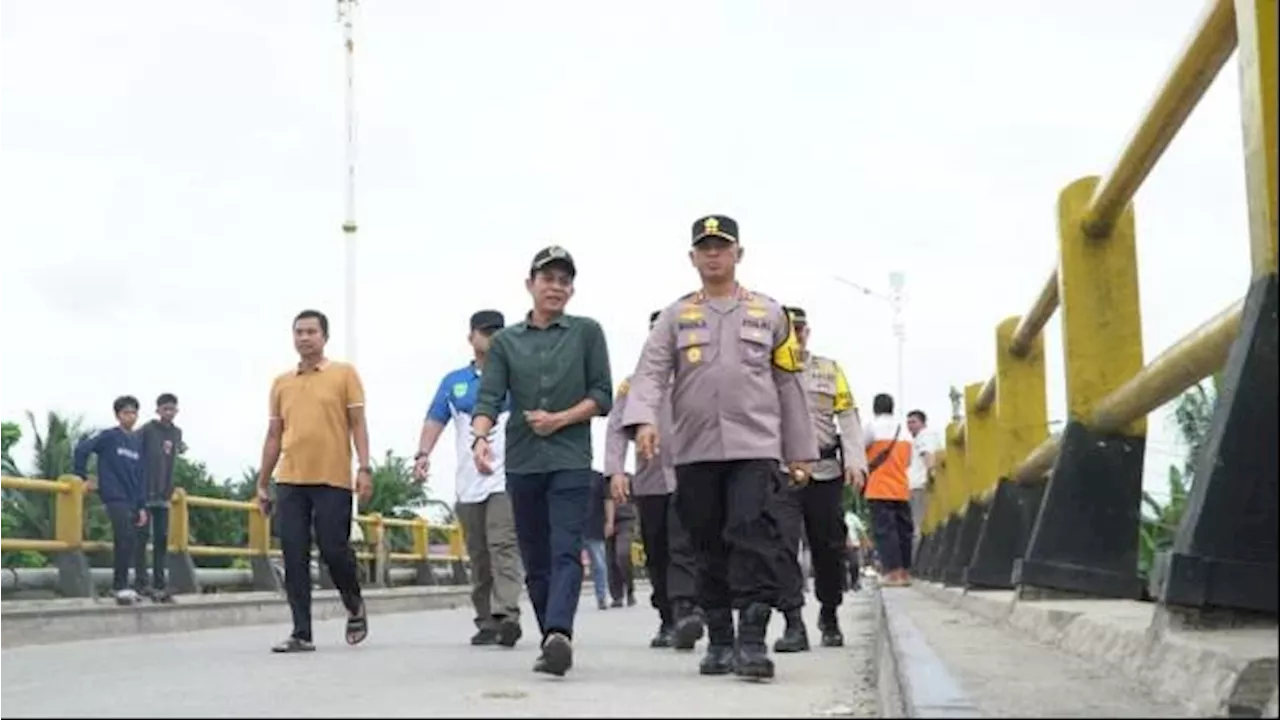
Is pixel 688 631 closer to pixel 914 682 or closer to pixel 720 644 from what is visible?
pixel 720 644

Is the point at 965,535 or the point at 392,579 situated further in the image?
the point at 392,579

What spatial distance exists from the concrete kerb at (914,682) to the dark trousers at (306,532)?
11.5ft

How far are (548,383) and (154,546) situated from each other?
8991mm

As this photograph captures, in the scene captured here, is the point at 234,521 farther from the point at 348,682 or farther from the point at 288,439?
the point at 348,682

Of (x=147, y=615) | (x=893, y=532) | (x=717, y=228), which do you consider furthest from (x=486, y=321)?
(x=893, y=532)

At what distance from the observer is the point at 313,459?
9625mm

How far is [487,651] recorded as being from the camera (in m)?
9.27

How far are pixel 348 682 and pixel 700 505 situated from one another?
4.75ft

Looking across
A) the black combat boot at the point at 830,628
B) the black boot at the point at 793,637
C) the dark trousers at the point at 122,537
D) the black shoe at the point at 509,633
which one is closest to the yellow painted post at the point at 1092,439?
the black boot at the point at 793,637

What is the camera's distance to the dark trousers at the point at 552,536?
718cm

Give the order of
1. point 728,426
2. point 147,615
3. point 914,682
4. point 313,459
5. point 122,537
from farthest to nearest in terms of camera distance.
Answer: point 122,537, point 147,615, point 313,459, point 728,426, point 914,682

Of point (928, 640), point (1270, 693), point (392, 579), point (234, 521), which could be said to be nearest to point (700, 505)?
point (928, 640)

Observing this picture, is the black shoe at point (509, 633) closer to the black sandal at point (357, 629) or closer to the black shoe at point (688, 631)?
the black sandal at point (357, 629)

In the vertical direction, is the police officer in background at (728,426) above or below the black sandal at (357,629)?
above
